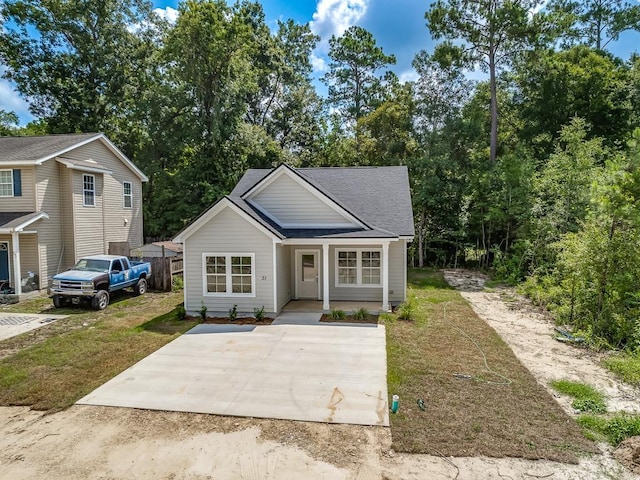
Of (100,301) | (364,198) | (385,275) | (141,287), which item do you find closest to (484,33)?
(364,198)

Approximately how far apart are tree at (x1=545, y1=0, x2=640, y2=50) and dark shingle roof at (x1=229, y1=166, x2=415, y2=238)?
82.3 feet

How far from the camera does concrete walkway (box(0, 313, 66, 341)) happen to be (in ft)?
35.4

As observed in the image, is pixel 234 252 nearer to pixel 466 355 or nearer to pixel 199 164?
pixel 466 355

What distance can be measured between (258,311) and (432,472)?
7.79 meters

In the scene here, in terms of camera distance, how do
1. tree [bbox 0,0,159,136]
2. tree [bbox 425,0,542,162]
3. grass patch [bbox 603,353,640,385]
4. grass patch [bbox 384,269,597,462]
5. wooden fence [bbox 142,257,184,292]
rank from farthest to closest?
tree [bbox 0,0,159,136] → tree [bbox 425,0,542,162] → wooden fence [bbox 142,257,184,292] → grass patch [bbox 603,353,640,385] → grass patch [bbox 384,269,597,462]

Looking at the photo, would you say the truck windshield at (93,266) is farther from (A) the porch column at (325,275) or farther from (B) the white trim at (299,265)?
(A) the porch column at (325,275)

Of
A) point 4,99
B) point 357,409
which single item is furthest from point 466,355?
point 4,99

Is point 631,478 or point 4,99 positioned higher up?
point 4,99

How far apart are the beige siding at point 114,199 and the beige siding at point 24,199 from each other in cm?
187

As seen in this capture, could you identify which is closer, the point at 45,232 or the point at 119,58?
the point at 45,232

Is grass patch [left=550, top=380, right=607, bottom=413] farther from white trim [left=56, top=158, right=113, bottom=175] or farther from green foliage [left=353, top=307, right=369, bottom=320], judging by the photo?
white trim [left=56, top=158, right=113, bottom=175]

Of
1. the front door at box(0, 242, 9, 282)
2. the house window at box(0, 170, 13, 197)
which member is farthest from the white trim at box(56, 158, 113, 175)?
the front door at box(0, 242, 9, 282)

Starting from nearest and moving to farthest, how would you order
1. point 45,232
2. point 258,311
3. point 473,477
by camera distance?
point 473,477 → point 258,311 → point 45,232

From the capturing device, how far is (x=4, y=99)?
29562mm
